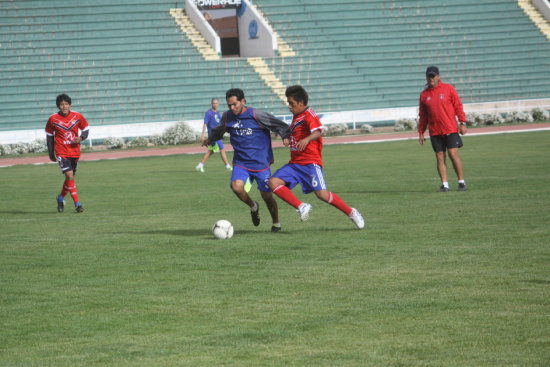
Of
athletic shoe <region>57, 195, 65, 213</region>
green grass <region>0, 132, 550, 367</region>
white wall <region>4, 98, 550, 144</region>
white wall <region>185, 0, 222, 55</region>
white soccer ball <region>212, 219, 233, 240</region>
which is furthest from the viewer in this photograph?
white wall <region>185, 0, 222, 55</region>

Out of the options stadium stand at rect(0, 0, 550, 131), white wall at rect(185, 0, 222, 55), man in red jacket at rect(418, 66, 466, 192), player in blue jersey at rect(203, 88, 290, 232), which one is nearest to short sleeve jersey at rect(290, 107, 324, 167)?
player in blue jersey at rect(203, 88, 290, 232)

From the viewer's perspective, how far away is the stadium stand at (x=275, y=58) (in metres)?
37.9

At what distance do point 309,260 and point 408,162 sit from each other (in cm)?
1341

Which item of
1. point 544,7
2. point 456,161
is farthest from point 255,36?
point 456,161

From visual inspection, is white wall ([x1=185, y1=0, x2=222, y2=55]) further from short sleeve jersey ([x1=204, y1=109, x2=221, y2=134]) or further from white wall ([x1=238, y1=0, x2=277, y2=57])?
short sleeve jersey ([x1=204, y1=109, x2=221, y2=134])

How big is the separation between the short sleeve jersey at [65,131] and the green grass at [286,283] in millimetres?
1093

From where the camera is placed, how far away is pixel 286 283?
748 centimetres

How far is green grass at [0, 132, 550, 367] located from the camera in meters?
5.39

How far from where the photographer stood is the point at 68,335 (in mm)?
5926

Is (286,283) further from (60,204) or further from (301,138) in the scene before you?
(60,204)

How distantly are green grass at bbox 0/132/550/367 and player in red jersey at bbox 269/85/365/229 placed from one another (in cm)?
44

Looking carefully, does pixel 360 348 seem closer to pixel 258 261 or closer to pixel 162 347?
pixel 162 347

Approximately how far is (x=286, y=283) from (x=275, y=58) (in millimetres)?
35470

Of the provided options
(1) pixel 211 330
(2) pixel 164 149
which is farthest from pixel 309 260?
(2) pixel 164 149
